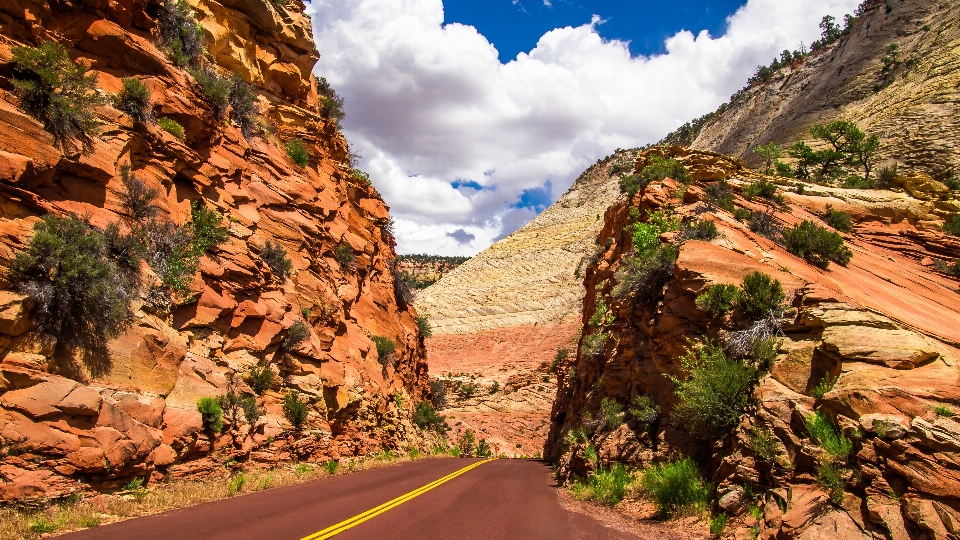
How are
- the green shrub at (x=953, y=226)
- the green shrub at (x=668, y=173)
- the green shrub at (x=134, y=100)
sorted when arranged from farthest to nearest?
the green shrub at (x=953, y=226) < the green shrub at (x=668, y=173) < the green shrub at (x=134, y=100)

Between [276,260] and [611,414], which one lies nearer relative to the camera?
Result: [611,414]

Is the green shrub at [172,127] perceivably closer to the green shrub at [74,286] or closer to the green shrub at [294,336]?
the green shrub at [74,286]

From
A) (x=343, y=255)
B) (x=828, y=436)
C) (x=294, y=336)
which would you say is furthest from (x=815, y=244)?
(x=343, y=255)

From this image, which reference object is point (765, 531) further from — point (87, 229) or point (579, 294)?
point (579, 294)

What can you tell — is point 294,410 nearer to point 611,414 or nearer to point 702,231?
point 611,414

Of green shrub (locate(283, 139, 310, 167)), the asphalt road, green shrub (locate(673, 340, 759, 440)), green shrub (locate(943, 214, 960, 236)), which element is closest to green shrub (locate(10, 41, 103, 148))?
the asphalt road

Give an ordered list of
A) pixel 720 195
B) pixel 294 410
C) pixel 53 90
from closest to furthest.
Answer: pixel 53 90 < pixel 294 410 < pixel 720 195

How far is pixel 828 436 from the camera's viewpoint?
666cm

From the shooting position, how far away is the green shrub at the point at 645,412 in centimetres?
1149

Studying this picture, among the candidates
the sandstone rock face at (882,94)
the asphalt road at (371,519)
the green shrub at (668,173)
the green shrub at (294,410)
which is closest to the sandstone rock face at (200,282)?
the green shrub at (294,410)

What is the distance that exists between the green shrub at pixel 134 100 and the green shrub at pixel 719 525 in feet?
45.9

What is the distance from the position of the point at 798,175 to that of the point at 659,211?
82.9ft

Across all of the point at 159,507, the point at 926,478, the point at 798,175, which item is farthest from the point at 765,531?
the point at 798,175

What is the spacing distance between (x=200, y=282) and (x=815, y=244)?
16.4 metres
